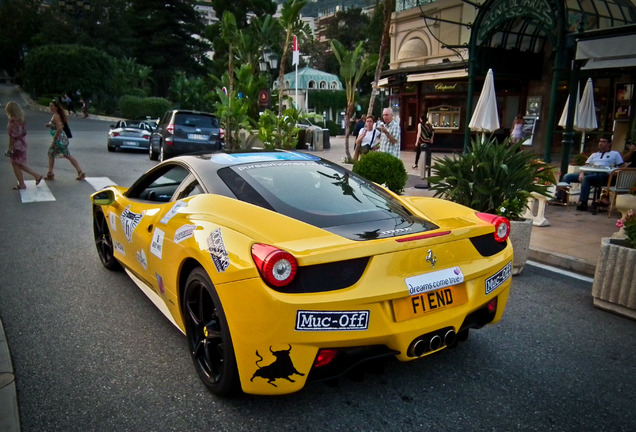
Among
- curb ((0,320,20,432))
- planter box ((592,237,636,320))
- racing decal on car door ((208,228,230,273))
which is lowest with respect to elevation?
curb ((0,320,20,432))

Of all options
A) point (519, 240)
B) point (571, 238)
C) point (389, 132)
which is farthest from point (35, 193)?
point (571, 238)

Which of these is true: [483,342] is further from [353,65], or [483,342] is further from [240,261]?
[353,65]

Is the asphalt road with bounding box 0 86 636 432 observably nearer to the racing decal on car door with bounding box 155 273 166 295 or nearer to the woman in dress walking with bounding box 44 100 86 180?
the racing decal on car door with bounding box 155 273 166 295

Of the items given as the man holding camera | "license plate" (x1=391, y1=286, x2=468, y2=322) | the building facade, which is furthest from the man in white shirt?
"license plate" (x1=391, y1=286, x2=468, y2=322)

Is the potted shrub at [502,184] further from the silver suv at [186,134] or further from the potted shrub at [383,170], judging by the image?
the silver suv at [186,134]

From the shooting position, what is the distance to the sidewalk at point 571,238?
18.1ft

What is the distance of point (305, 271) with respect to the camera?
7.90ft

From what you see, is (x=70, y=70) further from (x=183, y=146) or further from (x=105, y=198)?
(x=105, y=198)

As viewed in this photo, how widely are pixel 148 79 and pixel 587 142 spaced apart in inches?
1883

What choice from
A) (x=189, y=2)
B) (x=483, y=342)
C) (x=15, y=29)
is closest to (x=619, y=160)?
(x=483, y=342)

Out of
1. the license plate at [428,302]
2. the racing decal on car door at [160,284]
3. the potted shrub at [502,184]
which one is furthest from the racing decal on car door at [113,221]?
the potted shrub at [502,184]

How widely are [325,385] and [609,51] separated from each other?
30.1 feet

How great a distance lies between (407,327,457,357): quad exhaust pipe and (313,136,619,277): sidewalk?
10.9 feet

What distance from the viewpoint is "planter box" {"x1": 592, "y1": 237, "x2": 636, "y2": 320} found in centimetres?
404
